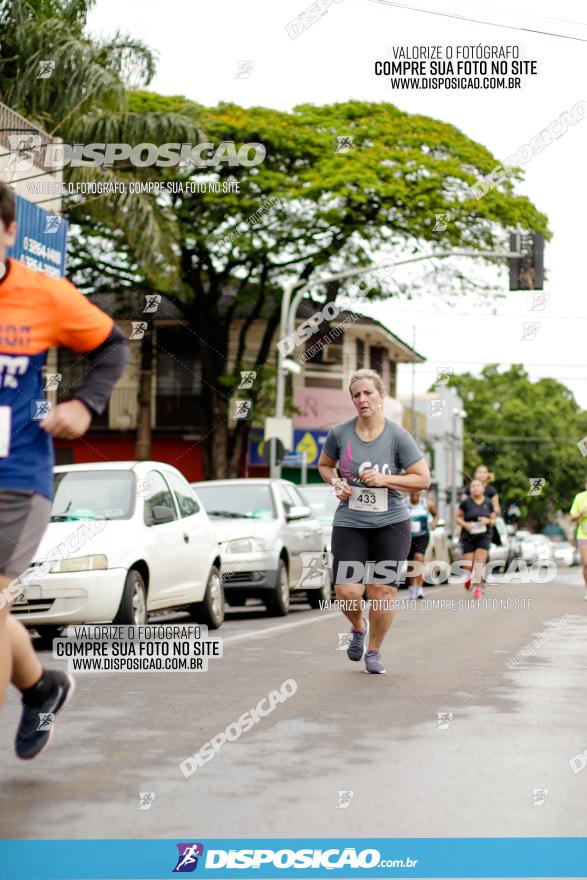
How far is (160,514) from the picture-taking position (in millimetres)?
12727

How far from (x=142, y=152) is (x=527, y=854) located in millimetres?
23926

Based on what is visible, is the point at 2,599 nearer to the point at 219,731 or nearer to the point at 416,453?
the point at 219,731

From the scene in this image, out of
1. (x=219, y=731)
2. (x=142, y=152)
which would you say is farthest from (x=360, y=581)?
(x=142, y=152)

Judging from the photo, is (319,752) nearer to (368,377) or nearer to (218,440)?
(368,377)

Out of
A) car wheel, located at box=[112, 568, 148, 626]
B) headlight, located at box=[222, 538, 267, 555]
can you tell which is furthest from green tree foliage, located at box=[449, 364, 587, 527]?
car wheel, located at box=[112, 568, 148, 626]

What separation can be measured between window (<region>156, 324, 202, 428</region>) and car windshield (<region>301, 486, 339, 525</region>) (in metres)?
24.5

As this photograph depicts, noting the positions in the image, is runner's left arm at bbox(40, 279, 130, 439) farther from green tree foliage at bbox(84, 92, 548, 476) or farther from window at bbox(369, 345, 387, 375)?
window at bbox(369, 345, 387, 375)

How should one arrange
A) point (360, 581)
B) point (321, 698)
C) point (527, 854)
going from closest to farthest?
point (527, 854)
point (321, 698)
point (360, 581)

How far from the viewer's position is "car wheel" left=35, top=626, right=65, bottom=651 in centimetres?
1244

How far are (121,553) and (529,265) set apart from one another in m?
12.4

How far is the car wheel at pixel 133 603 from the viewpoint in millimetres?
11688

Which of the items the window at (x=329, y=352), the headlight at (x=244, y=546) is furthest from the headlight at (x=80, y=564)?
the window at (x=329, y=352)

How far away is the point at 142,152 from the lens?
2734cm

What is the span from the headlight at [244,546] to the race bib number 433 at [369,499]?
6.64m
